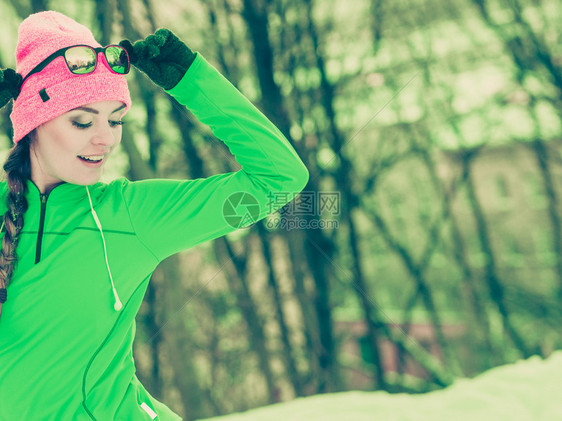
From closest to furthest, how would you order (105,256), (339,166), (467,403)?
(105,256), (467,403), (339,166)

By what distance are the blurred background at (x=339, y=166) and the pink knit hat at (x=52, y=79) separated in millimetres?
4135

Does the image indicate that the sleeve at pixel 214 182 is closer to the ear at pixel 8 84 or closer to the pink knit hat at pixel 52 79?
the pink knit hat at pixel 52 79

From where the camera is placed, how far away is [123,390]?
1423 mm

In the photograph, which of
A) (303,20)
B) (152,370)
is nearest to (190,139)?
(303,20)

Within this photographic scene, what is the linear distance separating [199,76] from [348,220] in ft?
21.8

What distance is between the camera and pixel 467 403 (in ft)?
8.54

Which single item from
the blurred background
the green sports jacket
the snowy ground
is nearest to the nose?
the green sports jacket

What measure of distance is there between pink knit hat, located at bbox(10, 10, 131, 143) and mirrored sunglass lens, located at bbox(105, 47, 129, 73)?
16 mm

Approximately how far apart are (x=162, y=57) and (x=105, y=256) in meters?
0.52

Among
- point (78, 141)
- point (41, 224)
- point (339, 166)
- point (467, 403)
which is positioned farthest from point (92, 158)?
point (339, 166)

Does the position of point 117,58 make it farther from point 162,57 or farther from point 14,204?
point 14,204

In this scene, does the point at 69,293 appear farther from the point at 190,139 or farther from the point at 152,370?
the point at 152,370

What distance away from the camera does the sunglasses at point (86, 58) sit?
1.37 m

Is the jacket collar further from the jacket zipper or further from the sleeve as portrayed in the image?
the sleeve
